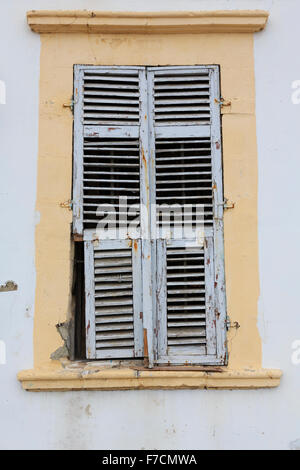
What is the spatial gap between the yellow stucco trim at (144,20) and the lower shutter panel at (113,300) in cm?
155

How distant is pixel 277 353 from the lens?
3689 mm

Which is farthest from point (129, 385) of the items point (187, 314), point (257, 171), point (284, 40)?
point (284, 40)

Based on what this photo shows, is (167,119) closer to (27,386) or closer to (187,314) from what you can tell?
(187,314)

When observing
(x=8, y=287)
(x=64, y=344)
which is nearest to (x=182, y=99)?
(x=8, y=287)

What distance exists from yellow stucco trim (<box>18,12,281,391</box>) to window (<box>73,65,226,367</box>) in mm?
84

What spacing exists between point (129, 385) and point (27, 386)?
0.68m

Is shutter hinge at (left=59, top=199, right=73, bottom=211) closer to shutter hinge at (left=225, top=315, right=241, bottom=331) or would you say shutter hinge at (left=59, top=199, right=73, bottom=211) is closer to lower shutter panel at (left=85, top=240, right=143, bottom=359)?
lower shutter panel at (left=85, top=240, right=143, bottom=359)

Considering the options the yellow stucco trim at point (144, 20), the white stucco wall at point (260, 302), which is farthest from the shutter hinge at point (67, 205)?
the yellow stucco trim at point (144, 20)

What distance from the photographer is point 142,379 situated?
3607mm

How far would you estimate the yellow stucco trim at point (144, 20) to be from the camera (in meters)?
3.85

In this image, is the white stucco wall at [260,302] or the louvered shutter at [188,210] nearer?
the white stucco wall at [260,302]

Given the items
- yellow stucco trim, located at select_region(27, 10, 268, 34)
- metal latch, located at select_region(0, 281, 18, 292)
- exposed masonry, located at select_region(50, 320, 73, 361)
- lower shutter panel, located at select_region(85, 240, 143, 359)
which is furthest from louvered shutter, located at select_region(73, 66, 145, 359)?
metal latch, located at select_region(0, 281, 18, 292)

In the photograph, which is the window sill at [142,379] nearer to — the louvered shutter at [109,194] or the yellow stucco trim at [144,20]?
the louvered shutter at [109,194]

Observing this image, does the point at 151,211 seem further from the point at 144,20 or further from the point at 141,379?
the point at 144,20
